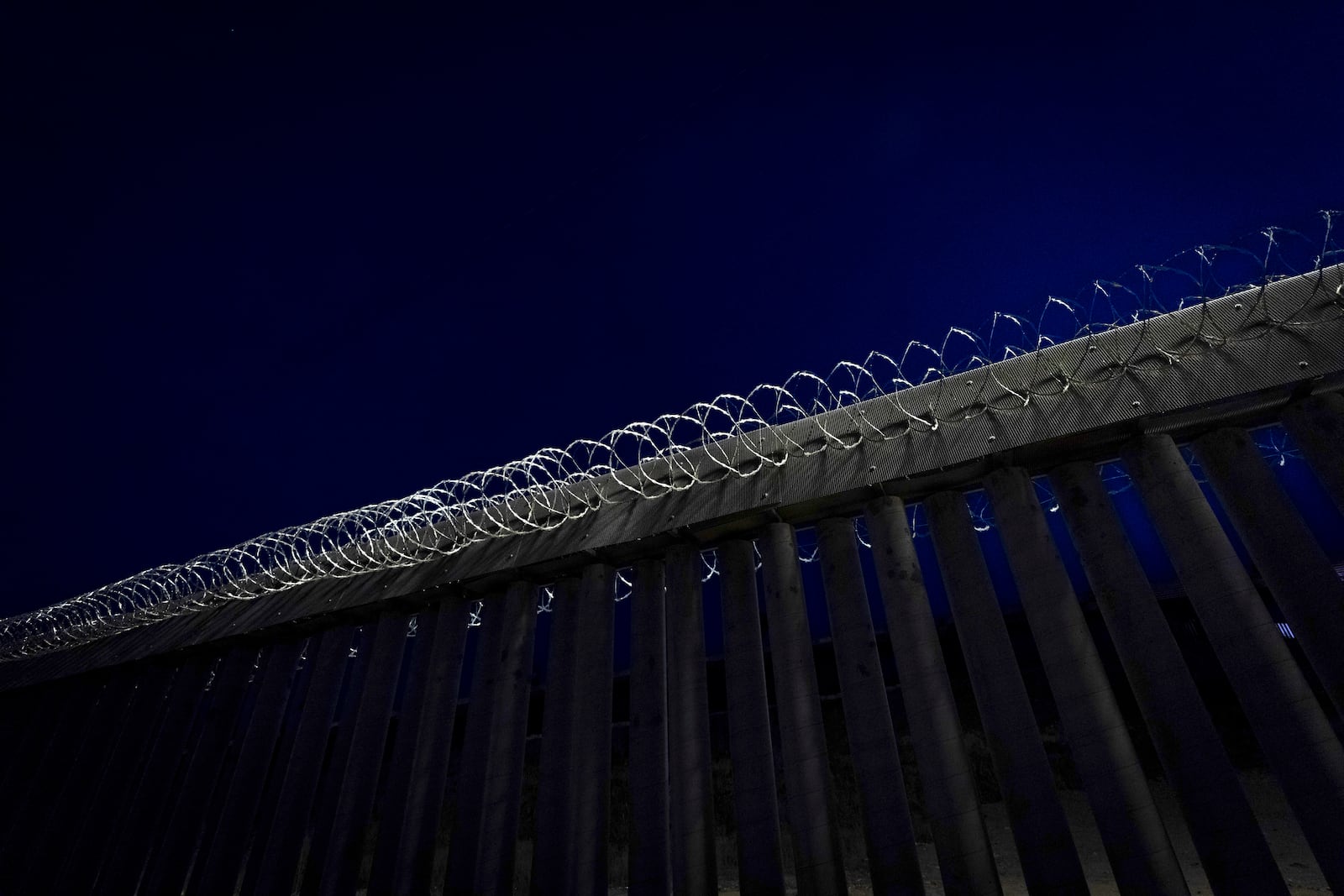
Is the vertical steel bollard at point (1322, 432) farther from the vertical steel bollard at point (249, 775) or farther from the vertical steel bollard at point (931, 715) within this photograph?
the vertical steel bollard at point (249, 775)

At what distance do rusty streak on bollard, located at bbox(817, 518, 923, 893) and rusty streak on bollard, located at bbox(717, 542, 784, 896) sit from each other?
1.99 feet

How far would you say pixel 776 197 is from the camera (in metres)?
23.3

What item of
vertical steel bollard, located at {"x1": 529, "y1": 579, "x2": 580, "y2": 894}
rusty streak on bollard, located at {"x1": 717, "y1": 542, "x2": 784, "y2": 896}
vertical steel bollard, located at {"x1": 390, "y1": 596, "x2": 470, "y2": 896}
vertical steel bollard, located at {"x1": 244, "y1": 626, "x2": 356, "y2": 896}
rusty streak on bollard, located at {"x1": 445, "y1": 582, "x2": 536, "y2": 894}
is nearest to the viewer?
rusty streak on bollard, located at {"x1": 717, "y1": 542, "x2": 784, "y2": 896}

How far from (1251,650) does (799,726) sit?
8.93 feet

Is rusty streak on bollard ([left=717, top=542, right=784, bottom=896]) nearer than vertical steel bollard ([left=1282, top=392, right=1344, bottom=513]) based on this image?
No

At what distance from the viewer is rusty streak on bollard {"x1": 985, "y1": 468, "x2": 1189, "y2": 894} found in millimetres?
3416

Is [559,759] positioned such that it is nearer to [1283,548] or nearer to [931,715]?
[931,715]

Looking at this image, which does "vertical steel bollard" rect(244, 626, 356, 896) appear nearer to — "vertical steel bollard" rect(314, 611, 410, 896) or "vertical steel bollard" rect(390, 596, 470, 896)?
"vertical steel bollard" rect(314, 611, 410, 896)

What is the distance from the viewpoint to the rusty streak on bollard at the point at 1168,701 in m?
3.21

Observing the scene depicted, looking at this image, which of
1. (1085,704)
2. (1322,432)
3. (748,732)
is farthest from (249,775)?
(1322,432)

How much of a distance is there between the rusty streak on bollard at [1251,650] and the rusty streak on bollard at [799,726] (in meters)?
2.44

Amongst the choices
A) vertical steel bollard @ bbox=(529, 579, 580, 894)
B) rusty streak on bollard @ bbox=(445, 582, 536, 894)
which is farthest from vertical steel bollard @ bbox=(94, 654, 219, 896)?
vertical steel bollard @ bbox=(529, 579, 580, 894)

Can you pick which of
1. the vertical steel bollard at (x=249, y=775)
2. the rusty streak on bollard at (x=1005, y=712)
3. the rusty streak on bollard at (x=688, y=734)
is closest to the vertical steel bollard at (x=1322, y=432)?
the rusty streak on bollard at (x=1005, y=712)

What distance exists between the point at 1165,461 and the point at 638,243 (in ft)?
82.4
